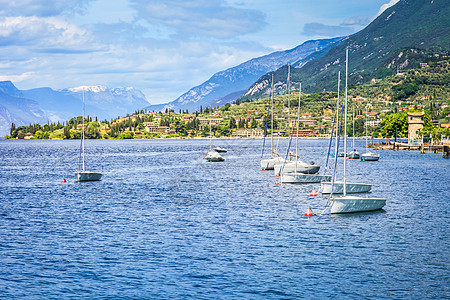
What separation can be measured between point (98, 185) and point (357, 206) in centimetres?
4229

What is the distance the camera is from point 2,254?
32844mm

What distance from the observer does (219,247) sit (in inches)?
1351

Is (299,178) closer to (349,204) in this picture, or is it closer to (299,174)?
(299,174)

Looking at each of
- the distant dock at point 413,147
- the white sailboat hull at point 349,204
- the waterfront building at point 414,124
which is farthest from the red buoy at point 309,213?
the waterfront building at point 414,124

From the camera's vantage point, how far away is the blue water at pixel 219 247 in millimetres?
26328

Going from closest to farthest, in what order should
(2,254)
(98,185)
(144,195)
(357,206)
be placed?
(2,254) → (357,206) → (144,195) → (98,185)

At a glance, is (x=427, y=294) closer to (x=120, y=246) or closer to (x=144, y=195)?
(x=120, y=246)

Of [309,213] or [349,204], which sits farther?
[309,213]

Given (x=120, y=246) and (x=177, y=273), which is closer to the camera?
(x=177, y=273)

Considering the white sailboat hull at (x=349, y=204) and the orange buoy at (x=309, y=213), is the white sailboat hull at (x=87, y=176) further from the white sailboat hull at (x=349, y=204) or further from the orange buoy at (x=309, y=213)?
the white sailboat hull at (x=349, y=204)

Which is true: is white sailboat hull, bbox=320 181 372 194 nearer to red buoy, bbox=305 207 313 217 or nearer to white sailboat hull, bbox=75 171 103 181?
red buoy, bbox=305 207 313 217

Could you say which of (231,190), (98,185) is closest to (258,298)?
(231,190)

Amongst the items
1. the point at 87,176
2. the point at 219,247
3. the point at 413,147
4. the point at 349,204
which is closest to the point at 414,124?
the point at 413,147

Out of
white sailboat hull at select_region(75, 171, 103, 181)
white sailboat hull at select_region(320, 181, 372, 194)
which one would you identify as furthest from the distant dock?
white sailboat hull at select_region(75, 171, 103, 181)
